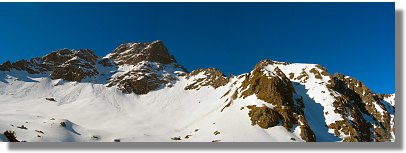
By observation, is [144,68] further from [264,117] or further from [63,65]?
[264,117]

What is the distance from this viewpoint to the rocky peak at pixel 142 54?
154625 millimetres

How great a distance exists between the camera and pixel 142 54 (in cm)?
15575

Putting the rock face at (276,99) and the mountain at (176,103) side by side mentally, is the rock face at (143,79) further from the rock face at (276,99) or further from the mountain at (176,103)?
the rock face at (276,99)

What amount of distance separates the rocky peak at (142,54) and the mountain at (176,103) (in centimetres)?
60

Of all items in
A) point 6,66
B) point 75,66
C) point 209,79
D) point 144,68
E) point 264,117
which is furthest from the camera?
point 144,68

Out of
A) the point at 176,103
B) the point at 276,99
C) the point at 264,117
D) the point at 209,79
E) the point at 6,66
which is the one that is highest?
the point at 6,66

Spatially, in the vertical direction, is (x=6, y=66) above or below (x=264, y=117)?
above

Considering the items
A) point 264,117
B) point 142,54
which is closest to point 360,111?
point 264,117

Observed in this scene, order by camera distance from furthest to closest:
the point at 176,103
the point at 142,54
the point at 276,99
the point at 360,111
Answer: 1. the point at 142,54
2. the point at 176,103
3. the point at 360,111
4. the point at 276,99

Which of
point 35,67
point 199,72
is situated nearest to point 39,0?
point 199,72

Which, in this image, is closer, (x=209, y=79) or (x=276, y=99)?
(x=276, y=99)

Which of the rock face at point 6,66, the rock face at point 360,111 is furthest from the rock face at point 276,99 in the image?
the rock face at point 6,66

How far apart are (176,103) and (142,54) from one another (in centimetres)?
5873

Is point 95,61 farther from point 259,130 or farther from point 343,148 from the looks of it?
point 343,148
